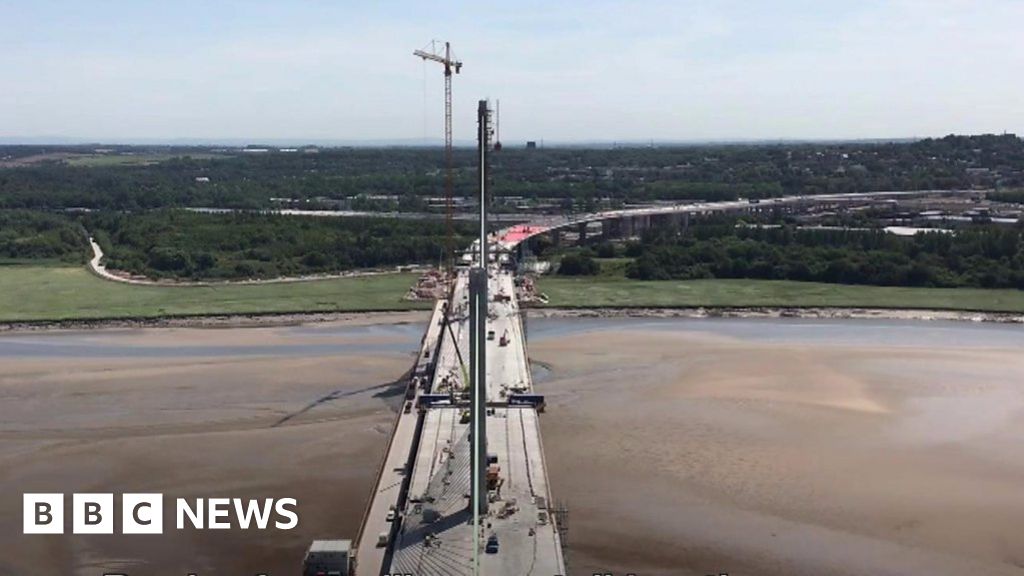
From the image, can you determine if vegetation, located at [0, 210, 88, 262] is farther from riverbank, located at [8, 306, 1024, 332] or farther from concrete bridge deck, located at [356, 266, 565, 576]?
concrete bridge deck, located at [356, 266, 565, 576]

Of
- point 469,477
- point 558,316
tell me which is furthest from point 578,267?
point 469,477

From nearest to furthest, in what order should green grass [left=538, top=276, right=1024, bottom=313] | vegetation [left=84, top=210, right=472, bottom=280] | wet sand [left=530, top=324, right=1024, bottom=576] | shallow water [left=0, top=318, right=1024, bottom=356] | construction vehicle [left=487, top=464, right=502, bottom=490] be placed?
construction vehicle [left=487, top=464, right=502, bottom=490]
wet sand [left=530, top=324, right=1024, bottom=576]
shallow water [left=0, top=318, right=1024, bottom=356]
green grass [left=538, top=276, right=1024, bottom=313]
vegetation [left=84, top=210, right=472, bottom=280]

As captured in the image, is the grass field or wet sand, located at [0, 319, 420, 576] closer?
wet sand, located at [0, 319, 420, 576]

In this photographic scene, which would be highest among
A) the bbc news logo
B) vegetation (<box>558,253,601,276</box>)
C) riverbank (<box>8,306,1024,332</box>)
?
vegetation (<box>558,253,601,276</box>)

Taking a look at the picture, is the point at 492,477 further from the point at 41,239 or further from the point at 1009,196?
the point at 1009,196

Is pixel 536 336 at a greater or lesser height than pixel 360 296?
lesser

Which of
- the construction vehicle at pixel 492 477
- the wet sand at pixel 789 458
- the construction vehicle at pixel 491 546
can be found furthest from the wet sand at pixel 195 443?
the wet sand at pixel 789 458

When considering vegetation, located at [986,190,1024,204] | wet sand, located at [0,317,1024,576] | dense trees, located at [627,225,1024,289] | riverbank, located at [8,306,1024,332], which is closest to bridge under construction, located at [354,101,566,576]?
wet sand, located at [0,317,1024,576]
